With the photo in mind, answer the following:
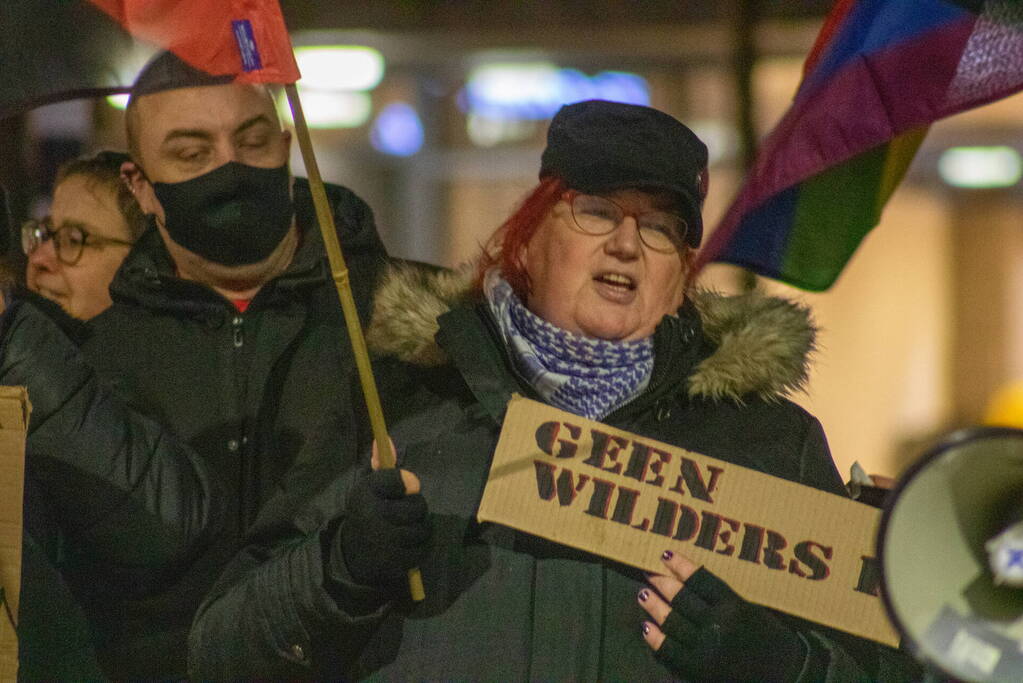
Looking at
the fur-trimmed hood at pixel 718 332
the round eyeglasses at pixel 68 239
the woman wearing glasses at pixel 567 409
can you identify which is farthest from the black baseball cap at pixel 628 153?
the round eyeglasses at pixel 68 239

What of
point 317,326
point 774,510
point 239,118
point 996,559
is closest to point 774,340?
point 774,510

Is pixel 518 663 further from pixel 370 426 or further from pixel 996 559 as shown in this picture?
pixel 996 559

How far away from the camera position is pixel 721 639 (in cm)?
231

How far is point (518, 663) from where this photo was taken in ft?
7.91

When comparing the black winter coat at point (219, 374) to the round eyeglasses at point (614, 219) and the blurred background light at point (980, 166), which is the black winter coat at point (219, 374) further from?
the blurred background light at point (980, 166)

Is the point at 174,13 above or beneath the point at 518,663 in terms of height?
above

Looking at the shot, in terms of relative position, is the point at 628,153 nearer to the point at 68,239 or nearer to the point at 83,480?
the point at 83,480

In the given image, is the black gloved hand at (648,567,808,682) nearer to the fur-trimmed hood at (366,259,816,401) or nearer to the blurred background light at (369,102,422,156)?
the fur-trimmed hood at (366,259,816,401)

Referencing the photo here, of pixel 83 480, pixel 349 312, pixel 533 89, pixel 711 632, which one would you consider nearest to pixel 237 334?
pixel 83 480

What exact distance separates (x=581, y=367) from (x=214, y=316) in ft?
3.00

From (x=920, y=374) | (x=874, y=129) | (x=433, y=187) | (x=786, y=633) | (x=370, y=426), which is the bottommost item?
(x=920, y=374)

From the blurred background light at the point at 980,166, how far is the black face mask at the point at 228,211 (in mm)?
7192

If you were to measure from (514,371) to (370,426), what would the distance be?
0.33m

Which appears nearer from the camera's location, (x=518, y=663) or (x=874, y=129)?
(x=518, y=663)
